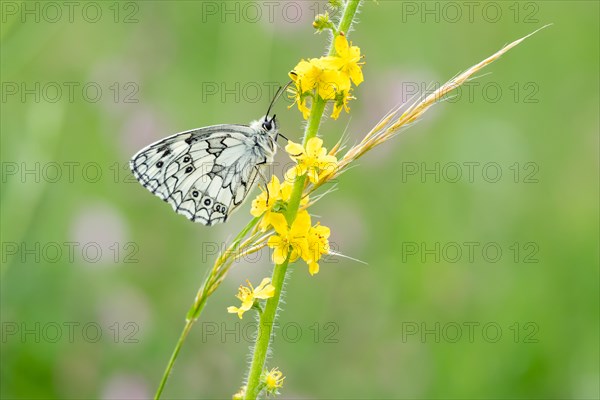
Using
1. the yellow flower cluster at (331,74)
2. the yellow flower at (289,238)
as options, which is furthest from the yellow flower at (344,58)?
the yellow flower at (289,238)

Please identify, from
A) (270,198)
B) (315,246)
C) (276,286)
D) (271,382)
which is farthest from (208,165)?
(271,382)

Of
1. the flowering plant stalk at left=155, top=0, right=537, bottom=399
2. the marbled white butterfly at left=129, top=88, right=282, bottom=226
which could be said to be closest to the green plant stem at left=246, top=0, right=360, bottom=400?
the flowering plant stalk at left=155, top=0, right=537, bottom=399

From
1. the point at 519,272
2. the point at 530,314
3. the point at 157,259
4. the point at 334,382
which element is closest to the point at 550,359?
the point at 530,314

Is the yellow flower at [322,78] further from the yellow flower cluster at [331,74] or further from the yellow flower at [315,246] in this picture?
the yellow flower at [315,246]

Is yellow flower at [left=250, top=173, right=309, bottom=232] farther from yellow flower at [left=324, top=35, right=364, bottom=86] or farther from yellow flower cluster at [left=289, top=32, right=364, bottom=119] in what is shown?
yellow flower at [left=324, top=35, right=364, bottom=86]

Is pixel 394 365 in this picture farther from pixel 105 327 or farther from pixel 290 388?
pixel 105 327
